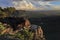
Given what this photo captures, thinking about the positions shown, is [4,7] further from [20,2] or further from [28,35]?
[28,35]

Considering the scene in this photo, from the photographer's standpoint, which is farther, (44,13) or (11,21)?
(44,13)

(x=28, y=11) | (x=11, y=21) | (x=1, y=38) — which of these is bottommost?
(x=1, y=38)

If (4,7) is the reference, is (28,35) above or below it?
below

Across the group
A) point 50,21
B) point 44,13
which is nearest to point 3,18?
point 44,13

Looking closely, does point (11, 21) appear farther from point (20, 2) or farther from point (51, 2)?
point (51, 2)

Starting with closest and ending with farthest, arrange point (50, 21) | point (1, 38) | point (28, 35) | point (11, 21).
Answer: point (1, 38) < point (28, 35) < point (11, 21) < point (50, 21)

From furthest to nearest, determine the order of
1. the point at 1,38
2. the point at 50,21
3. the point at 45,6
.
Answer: the point at 50,21 → the point at 45,6 → the point at 1,38

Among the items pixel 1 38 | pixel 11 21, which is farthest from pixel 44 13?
pixel 1 38

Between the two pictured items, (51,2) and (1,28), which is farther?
(51,2)

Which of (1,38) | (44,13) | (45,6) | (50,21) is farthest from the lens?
(50,21)
